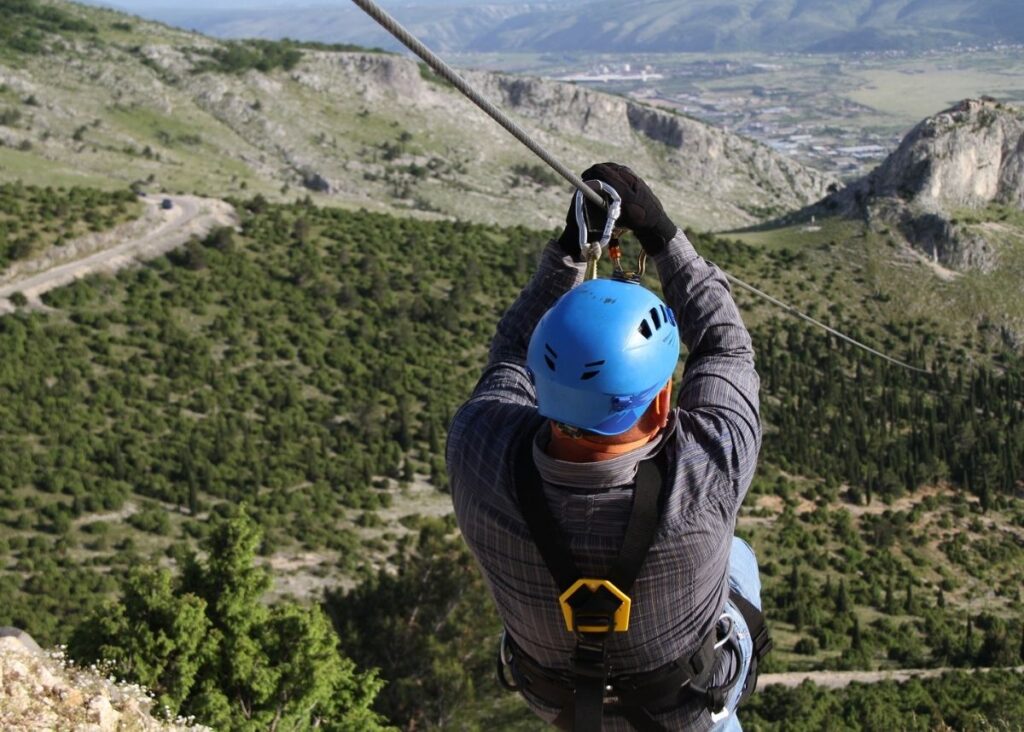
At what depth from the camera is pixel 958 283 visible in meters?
75.4

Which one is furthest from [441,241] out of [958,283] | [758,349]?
[958,283]

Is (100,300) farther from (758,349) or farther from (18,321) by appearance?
(758,349)

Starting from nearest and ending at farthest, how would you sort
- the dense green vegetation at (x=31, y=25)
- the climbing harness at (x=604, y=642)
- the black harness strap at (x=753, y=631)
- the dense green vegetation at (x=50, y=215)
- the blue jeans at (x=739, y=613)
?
the climbing harness at (x=604, y=642) → the blue jeans at (x=739, y=613) → the black harness strap at (x=753, y=631) → the dense green vegetation at (x=50, y=215) → the dense green vegetation at (x=31, y=25)

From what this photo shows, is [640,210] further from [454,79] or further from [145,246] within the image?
[145,246]

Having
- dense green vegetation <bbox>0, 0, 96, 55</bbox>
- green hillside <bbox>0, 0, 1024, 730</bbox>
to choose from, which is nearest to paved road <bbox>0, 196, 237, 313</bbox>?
green hillside <bbox>0, 0, 1024, 730</bbox>

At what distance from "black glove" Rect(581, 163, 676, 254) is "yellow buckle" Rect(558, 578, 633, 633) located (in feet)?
4.42

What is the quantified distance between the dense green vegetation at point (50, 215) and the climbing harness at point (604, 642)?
49.7 meters

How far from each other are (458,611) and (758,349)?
42.9 metres

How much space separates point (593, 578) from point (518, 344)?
1.10 m

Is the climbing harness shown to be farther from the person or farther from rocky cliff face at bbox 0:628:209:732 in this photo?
rocky cliff face at bbox 0:628:209:732

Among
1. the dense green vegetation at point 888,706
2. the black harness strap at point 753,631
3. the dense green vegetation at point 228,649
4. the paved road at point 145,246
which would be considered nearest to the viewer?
the black harness strap at point 753,631

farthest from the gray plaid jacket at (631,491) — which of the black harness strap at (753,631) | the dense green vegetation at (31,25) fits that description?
the dense green vegetation at (31,25)

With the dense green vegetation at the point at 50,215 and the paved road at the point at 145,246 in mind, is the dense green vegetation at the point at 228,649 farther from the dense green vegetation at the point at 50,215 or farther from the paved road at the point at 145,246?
the dense green vegetation at the point at 50,215

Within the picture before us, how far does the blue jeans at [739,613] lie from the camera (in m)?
4.11
